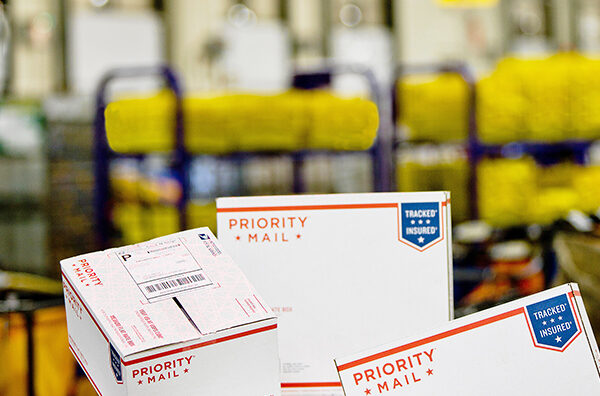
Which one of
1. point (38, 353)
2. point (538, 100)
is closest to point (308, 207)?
point (38, 353)

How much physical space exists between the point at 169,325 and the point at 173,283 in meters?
0.11

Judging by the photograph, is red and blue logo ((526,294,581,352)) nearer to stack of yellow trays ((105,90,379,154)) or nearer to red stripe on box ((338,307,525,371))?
red stripe on box ((338,307,525,371))

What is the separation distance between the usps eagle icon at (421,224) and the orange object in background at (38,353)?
0.92 meters

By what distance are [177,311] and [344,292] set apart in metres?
0.38

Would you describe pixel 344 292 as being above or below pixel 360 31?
below

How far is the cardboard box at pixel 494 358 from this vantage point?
3.47 feet

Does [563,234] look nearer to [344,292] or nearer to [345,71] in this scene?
[344,292]

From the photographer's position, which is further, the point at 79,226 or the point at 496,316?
the point at 79,226

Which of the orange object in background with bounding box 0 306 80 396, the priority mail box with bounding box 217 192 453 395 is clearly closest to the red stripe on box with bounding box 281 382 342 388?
the priority mail box with bounding box 217 192 453 395

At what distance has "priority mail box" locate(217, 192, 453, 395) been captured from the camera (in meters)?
1.33

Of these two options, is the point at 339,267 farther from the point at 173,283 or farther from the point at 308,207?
the point at 173,283

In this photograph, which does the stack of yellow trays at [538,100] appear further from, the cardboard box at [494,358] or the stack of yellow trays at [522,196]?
the cardboard box at [494,358]

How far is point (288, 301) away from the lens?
1355 mm

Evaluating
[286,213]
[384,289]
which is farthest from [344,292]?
[286,213]
